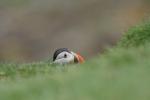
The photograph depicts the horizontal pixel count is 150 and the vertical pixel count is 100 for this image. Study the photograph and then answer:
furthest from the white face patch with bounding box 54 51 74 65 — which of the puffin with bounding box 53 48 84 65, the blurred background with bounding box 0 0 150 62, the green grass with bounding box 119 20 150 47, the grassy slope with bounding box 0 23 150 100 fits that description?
the blurred background with bounding box 0 0 150 62

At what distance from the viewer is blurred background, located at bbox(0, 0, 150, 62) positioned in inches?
1663

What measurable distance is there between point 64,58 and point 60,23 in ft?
92.4

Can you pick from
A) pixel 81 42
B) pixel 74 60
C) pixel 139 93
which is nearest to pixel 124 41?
pixel 74 60

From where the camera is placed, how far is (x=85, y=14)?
4628 centimetres

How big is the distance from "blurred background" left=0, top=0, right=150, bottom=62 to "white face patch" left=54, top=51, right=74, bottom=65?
23.0 metres

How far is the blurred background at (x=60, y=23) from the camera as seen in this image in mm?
42250

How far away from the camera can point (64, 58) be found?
56.6ft

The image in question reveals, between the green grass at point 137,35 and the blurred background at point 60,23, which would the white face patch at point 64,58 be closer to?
the green grass at point 137,35

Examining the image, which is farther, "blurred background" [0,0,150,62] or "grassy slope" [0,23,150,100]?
"blurred background" [0,0,150,62]

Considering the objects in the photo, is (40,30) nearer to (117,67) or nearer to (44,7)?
(44,7)

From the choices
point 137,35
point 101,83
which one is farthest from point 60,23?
point 101,83

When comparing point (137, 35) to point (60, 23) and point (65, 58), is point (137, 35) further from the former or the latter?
point (60, 23)

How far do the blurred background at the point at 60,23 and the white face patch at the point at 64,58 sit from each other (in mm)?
22979

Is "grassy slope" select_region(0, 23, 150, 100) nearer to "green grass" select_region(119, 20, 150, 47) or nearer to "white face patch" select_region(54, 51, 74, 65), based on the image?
"green grass" select_region(119, 20, 150, 47)
